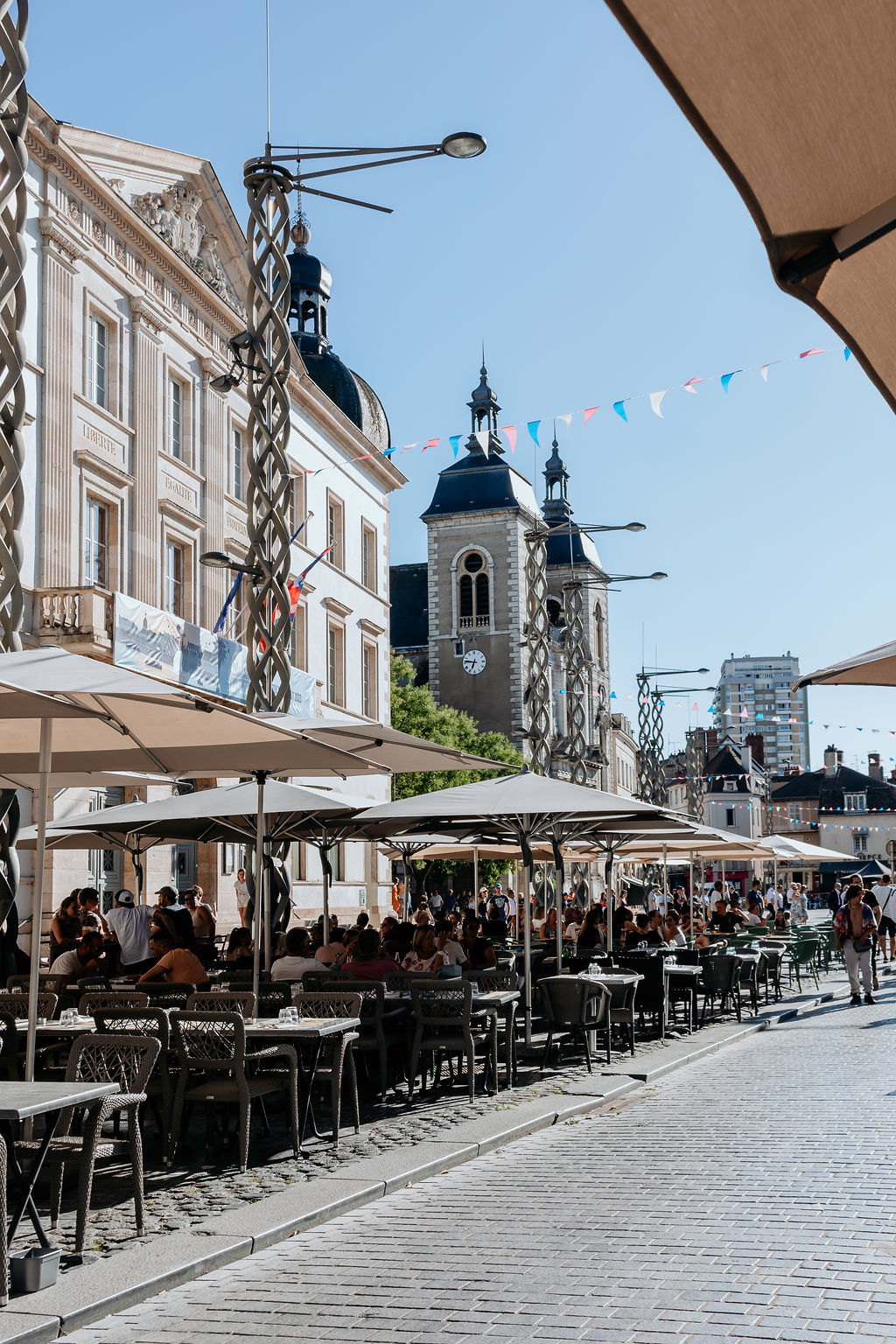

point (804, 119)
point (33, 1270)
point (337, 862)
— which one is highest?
point (804, 119)

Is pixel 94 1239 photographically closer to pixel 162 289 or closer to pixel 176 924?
pixel 176 924

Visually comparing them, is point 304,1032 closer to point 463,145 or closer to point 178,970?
point 178,970

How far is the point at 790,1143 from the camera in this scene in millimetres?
9438

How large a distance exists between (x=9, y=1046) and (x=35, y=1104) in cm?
372

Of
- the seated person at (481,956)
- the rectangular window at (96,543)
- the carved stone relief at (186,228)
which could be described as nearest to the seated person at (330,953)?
the seated person at (481,956)

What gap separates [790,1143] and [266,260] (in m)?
11.9

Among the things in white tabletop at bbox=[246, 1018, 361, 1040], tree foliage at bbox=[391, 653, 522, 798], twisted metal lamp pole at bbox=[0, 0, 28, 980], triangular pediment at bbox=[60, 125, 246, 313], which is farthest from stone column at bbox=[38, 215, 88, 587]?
tree foliage at bbox=[391, 653, 522, 798]

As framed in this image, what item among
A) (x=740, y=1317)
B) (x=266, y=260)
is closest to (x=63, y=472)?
(x=266, y=260)

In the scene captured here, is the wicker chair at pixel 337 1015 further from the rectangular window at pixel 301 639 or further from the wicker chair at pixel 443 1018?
the rectangular window at pixel 301 639

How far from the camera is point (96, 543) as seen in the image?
26891 millimetres

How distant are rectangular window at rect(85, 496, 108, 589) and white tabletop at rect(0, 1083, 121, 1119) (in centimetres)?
2038

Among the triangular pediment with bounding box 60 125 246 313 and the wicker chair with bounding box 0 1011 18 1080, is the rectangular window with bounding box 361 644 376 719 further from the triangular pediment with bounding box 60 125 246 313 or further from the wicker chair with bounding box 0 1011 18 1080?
the wicker chair with bounding box 0 1011 18 1080

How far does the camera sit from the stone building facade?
81.0ft

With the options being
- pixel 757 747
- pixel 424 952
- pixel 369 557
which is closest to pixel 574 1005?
pixel 424 952
